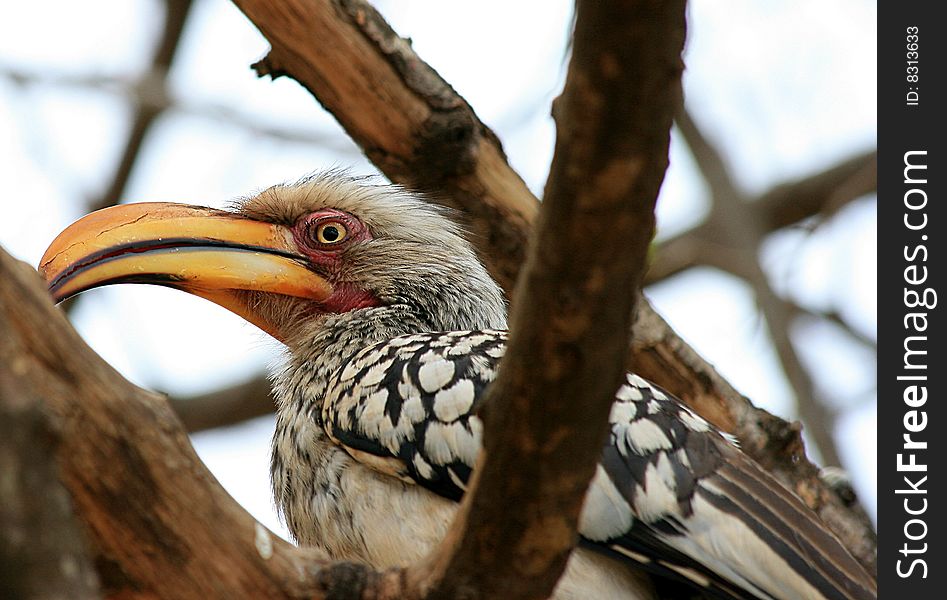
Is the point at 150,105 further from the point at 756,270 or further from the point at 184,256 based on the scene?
the point at 756,270

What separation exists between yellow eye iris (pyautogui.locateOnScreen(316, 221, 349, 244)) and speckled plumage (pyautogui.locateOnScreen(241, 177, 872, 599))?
1.39 feet

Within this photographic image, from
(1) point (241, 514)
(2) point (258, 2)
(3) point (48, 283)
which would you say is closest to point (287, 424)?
(3) point (48, 283)

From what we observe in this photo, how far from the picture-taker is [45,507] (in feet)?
5.25

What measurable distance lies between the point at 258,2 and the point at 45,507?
2612 millimetres

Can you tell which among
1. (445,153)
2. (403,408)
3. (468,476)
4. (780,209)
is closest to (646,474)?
(468,476)

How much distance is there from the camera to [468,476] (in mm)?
2961

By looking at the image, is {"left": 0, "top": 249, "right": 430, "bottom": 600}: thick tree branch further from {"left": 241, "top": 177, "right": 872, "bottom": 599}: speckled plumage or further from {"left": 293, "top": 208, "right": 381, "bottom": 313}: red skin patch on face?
{"left": 293, "top": 208, "right": 381, "bottom": 313}: red skin patch on face

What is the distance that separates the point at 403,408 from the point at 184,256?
0.95 metres

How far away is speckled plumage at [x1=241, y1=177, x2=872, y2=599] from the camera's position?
2.78 metres

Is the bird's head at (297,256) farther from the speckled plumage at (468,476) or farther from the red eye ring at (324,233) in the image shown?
the speckled plumage at (468,476)

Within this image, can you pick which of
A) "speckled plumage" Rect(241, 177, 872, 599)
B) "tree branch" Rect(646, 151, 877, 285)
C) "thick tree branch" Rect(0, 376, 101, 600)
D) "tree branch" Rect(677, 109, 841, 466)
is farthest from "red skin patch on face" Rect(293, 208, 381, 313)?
"thick tree branch" Rect(0, 376, 101, 600)

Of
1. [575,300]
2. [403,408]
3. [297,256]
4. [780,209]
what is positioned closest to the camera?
[575,300]
